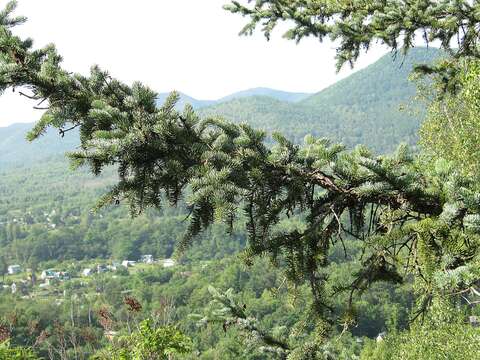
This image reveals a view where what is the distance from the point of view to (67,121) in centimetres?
262

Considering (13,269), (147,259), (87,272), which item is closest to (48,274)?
(87,272)

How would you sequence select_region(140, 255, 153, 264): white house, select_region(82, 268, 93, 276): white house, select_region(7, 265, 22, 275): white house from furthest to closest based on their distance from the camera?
1. select_region(140, 255, 153, 264): white house
2. select_region(7, 265, 22, 275): white house
3. select_region(82, 268, 93, 276): white house

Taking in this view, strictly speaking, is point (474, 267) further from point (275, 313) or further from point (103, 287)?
point (103, 287)

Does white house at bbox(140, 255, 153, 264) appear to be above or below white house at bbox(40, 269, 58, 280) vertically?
below

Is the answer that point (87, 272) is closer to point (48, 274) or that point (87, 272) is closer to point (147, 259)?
point (48, 274)

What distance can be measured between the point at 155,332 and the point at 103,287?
9632cm

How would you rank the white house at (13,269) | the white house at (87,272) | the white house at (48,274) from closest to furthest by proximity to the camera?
the white house at (48,274) < the white house at (87,272) < the white house at (13,269)

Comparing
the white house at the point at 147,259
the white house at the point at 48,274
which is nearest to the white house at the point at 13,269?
the white house at the point at 48,274

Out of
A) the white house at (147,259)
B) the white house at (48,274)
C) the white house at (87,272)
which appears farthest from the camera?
the white house at (147,259)

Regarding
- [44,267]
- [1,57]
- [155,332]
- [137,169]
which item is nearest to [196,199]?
[137,169]

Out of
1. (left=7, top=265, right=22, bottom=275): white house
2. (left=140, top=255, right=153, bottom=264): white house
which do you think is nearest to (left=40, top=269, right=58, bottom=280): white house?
(left=7, top=265, right=22, bottom=275): white house

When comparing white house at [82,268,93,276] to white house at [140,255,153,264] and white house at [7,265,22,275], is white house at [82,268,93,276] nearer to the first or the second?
white house at [140,255,153,264]

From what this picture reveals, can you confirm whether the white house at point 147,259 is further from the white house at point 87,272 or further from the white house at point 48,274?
the white house at point 48,274

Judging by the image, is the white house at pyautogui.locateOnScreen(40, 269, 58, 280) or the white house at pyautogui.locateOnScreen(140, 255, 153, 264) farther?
the white house at pyautogui.locateOnScreen(140, 255, 153, 264)
